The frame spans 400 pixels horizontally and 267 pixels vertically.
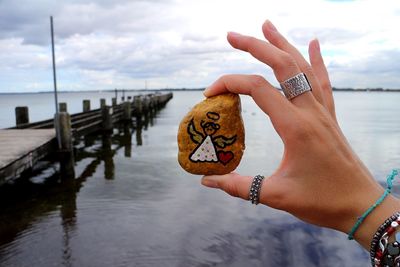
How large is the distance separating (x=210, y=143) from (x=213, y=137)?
0.17 feet

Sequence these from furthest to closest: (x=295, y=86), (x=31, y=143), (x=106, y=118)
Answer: (x=106, y=118) < (x=31, y=143) < (x=295, y=86)

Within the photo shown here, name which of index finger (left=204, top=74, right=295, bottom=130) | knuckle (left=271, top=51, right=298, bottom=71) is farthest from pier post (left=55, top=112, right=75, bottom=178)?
knuckle (left=271, top=51, right=298, bottom=71)

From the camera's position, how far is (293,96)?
5.16 feet

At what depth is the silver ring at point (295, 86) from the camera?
1.55 meters

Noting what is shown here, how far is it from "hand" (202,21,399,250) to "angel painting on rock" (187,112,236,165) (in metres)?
0.61

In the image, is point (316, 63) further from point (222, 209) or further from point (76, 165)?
point (76, 165)

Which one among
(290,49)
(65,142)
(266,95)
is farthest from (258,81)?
(65,142)

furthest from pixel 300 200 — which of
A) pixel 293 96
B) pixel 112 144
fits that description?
pixel 112 144

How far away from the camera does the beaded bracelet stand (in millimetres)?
1428

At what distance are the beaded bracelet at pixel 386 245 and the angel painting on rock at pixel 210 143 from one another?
100 cm

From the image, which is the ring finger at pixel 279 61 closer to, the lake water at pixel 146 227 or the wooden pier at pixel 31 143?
the lake water at pixel 146 227

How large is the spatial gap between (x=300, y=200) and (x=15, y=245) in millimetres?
6911

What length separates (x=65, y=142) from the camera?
11.2 m

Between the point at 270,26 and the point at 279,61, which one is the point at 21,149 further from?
the point at 279,61
